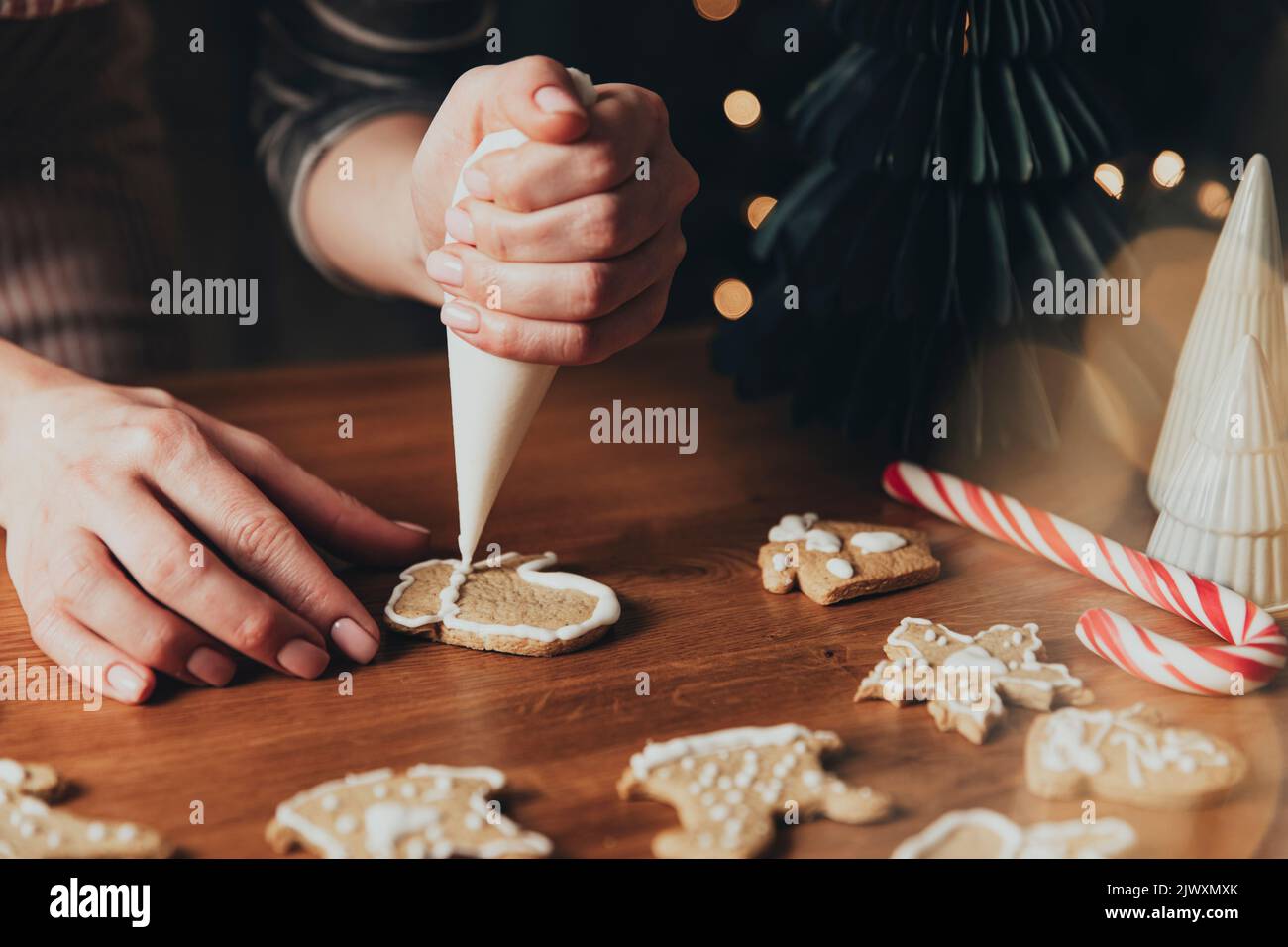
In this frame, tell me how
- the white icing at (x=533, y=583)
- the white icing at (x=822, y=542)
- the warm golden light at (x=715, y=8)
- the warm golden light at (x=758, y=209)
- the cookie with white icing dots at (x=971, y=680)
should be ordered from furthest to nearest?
the warm golden light at (x=715, y=8) < the warm golden light at (x=758, y=209) < the white icing at (x=822, y=542) < the white icing at (x=533, y=583) < the cookie with white icing dots at (x=971, y=680)

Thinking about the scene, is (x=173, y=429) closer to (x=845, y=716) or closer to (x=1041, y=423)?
(x=845, y=716)

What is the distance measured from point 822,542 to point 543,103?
1.79 feet

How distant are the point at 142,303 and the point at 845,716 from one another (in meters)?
1.38

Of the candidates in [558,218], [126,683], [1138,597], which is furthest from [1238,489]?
[126,683]

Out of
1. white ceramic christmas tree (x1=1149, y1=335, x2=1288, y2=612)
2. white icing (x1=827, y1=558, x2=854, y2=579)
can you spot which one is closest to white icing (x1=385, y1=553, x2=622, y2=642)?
white icing (x1=827, y1=558, x2=854, y2=579)

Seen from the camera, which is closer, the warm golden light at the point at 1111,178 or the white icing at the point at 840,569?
the white icing at the point at 840,569

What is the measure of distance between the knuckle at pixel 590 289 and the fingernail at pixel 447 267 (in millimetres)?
112

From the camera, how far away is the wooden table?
870mm

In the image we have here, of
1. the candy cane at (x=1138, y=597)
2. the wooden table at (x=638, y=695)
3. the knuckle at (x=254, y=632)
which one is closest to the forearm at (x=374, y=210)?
the wooden table at (x=638, y=695)

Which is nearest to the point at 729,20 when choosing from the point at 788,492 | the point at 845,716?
the point at 788,492

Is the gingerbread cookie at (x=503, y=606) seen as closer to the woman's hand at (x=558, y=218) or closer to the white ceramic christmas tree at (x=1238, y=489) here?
the woman's hand at (x=558, y=218)

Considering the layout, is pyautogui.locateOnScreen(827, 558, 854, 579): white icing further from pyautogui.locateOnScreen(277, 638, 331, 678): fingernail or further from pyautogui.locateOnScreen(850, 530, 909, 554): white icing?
pyautogui.locateOnScreen(277, 638, 331, 678): fingernail

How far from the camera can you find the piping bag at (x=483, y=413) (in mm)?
1135

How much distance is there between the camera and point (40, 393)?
122 centimetres
